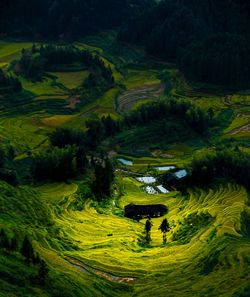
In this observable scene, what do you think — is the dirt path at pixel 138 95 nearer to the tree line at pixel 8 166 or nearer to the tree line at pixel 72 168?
the tree line at pixel 8 166

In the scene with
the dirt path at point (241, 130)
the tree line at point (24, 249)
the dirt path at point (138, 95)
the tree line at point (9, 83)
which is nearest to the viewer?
the tree line at point (24, 249)

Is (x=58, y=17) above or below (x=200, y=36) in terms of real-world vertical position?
above

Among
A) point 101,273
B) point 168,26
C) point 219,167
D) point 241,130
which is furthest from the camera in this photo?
point 168,26

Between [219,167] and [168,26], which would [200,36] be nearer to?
[168,26]

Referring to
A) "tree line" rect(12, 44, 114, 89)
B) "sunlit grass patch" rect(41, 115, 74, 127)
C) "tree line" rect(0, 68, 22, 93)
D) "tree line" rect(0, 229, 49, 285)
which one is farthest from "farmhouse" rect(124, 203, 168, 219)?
"tree line" rect(12, 44, 114, 89)

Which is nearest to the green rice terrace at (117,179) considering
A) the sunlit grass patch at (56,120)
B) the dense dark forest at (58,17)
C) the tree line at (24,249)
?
the tree line at (24,249)

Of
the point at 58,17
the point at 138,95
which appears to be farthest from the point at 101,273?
the point at 58,17

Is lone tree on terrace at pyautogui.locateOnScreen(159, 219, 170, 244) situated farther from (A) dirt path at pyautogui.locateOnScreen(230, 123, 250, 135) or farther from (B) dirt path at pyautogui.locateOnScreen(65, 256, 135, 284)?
(A) dirt path at pyautogui.locateOnScreen(230, 123, 250, 135)
